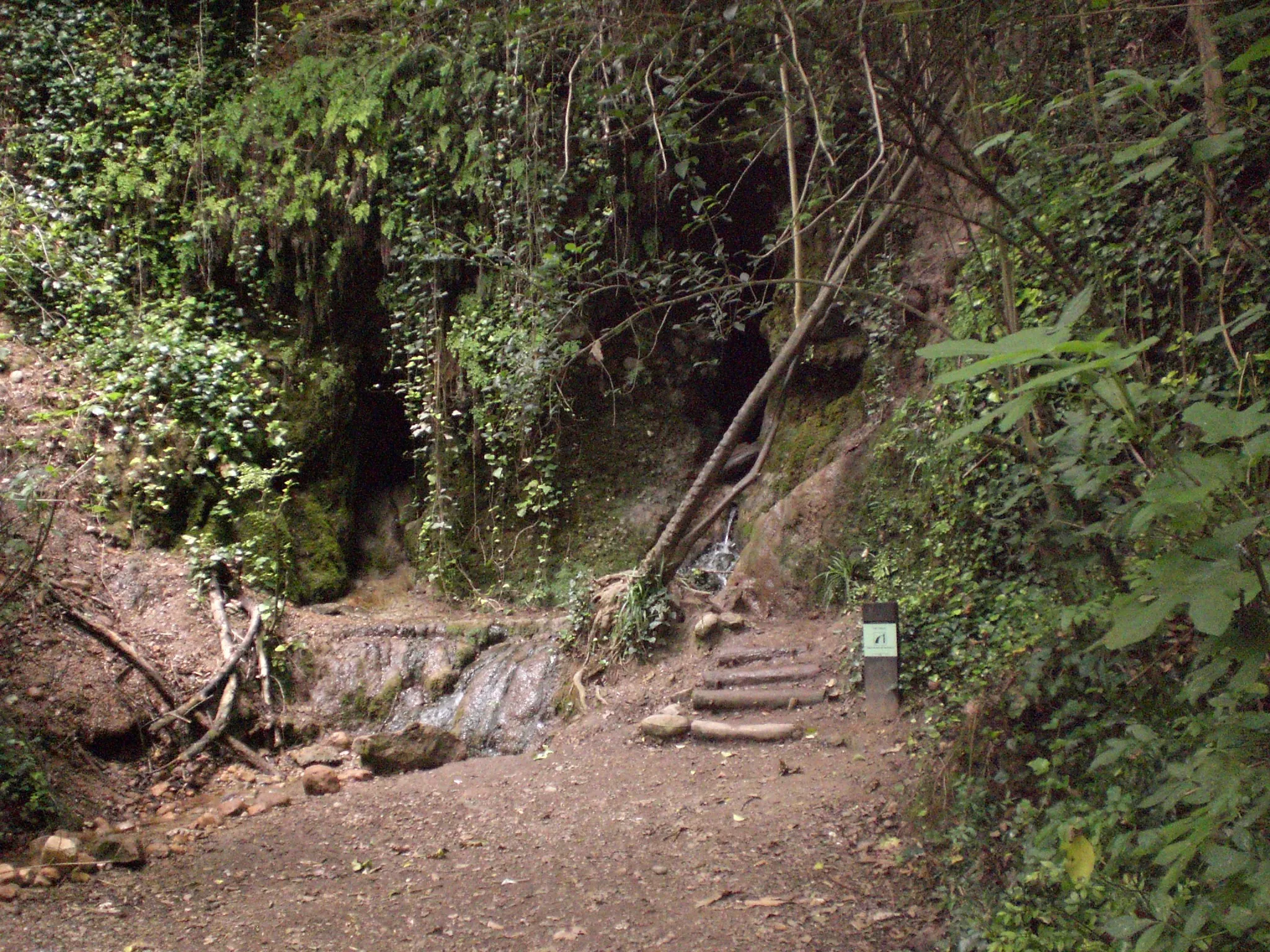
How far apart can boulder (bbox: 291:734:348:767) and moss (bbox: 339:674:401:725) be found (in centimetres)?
55

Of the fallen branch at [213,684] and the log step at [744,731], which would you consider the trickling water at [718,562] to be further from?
the fallen branch at [213,684]

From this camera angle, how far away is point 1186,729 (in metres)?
2.59

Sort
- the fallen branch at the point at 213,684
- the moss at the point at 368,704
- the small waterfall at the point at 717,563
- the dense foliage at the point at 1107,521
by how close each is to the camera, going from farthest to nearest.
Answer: the small waterfall at the point at 717,563, the moss at the point at 368,704, the fallen branch at the point at 213,684, the dense foliage at the point at 1107,521

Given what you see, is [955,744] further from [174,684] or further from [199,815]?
[174,684]

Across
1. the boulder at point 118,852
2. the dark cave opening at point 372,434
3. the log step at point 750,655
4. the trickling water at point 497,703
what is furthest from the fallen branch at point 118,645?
the log step at point 750,655

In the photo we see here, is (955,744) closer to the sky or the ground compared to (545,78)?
closer to the ground

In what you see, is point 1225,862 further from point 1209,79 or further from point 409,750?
point 409,750

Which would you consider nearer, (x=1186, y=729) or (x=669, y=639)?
(x=1186, y=729)

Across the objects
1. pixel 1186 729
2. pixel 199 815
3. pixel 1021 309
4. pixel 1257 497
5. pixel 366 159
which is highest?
pixel 366 159

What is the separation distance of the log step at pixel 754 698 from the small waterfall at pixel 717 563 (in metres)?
2.09

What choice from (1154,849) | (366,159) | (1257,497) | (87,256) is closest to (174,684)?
(87,256)

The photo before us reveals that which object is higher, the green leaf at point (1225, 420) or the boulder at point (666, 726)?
the green leaf at point (1225, 420)

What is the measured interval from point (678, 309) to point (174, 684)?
5.99 meters

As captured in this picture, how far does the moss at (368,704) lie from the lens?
7.65 meters
